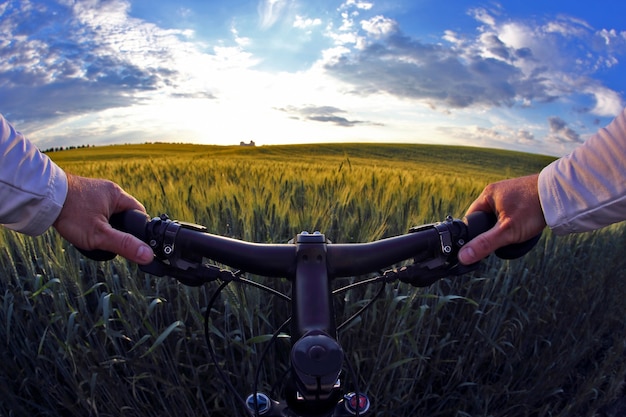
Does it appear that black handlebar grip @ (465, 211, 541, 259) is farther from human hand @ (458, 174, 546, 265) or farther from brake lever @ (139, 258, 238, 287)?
brake lever @ (139, 258, 238, 287)

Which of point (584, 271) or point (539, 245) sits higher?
point (539, 245)

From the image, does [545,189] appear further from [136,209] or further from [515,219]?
[136,209]

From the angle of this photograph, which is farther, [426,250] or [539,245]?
[539,245]

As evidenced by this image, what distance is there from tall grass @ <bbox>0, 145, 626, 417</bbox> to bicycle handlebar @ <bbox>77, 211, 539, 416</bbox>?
0.65 metres

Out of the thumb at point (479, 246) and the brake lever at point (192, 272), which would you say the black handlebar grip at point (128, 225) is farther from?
the thumb at point (479, 246)

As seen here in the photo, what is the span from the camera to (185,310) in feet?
6.54

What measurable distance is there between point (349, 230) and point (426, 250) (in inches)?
50.0

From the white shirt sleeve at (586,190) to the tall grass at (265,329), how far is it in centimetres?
82

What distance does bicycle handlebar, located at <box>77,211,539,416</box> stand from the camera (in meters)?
0.78

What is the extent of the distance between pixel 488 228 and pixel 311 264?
17.8 inches

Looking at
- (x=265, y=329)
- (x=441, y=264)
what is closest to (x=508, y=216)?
(x=441, y=264)

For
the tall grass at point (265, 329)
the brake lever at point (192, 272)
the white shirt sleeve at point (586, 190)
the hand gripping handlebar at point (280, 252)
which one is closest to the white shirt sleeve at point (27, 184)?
the hand gripping handlebar at point (280, 252)

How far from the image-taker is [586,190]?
43.2 inches

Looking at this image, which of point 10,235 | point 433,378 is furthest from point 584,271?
point 10,235
